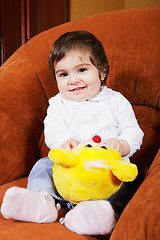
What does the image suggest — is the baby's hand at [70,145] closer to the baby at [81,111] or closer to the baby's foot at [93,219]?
the baby at [81,111]

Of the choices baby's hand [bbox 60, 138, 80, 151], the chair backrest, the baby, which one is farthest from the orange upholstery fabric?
baby's hand [bbox 60, 138, 80, 151]

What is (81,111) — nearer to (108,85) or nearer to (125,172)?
(108,85)

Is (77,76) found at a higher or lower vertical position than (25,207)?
higher

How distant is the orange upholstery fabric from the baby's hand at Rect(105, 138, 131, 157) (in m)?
0.21

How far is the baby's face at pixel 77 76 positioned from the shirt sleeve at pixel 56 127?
57mm

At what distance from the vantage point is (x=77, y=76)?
1.00 m

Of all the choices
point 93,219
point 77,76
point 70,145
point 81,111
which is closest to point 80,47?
point 77,76

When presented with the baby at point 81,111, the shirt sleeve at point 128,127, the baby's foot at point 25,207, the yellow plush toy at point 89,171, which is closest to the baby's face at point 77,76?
the baby at point 81,111

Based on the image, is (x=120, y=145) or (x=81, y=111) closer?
(x=120, y=145)

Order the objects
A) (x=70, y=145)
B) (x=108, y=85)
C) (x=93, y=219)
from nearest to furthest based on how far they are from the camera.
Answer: (x=93, y=219), (x=70, y=145), (x=108, y=85)

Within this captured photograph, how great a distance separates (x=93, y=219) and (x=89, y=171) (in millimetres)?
118

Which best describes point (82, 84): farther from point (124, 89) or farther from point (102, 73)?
point (124, 89)

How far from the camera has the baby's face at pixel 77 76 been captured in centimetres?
99

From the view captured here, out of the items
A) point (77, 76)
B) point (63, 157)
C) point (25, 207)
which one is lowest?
point (25, 207)
